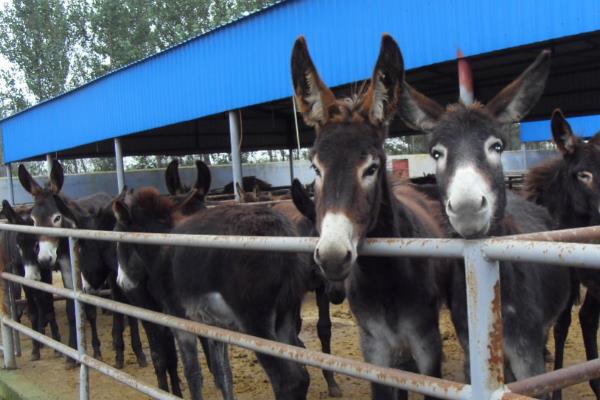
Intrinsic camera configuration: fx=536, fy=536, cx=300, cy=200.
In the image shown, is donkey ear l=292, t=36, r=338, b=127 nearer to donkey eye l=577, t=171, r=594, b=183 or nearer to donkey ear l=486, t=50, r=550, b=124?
donkey ear l=486, t=50, r=550, b=124

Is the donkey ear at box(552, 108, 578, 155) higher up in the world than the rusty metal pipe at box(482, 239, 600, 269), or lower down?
higher up

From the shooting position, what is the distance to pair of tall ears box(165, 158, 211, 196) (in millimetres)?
4547

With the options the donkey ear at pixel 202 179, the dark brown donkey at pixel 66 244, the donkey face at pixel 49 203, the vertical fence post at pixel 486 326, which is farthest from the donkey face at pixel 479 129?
the donkey face at pixel 49 203

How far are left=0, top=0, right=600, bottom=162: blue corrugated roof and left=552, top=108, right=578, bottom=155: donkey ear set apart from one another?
3.60 m

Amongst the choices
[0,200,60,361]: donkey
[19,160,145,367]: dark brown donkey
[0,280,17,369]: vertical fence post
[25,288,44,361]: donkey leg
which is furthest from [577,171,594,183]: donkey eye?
[25,288,44,361]: donkey leg

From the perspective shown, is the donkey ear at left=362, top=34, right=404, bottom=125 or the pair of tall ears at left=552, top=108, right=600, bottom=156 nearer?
the donkey ear at left=362, top=34, right=404, bottom=125

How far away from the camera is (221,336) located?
241 centimetres

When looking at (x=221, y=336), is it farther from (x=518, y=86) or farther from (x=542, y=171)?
(x=542, y=171)

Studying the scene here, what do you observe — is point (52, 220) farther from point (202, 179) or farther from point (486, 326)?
point (486, 326)

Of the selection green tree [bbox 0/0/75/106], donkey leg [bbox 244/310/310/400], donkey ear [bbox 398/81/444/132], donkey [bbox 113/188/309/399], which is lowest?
donkey leg [bbox 244/310/310/400]

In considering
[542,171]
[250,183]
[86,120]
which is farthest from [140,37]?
[542,171]

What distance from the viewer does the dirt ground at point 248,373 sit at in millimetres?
4938

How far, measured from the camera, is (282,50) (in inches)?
429

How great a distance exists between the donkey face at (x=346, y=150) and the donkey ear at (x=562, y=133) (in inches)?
81.1
